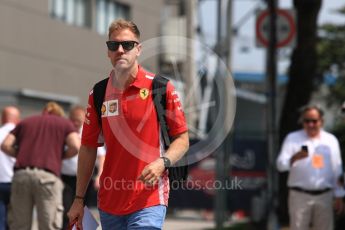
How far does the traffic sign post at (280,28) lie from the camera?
14797mm

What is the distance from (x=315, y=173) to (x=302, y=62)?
5.64 m

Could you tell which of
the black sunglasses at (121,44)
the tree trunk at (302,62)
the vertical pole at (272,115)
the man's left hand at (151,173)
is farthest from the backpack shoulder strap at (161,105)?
the tree trunk at (302,62)

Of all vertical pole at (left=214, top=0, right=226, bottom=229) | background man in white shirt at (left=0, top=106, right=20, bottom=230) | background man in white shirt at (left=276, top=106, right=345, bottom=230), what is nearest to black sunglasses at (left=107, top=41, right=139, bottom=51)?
background man in white shirt at (left=276, top=106, right=345, bottom=230)

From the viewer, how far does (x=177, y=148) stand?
618 centimetres

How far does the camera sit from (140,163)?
20.5 feet

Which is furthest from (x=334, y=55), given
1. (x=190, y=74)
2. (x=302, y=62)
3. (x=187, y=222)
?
(x=302, y=62)

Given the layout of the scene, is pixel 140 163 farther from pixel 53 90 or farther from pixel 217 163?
pixel 53 90

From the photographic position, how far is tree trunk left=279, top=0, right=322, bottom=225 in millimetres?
16266

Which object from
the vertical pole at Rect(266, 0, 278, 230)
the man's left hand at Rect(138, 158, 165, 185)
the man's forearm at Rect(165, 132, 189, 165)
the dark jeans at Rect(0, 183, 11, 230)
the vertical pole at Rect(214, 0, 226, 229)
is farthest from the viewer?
the vertical pole at Rect(214, 0, 226, 229)

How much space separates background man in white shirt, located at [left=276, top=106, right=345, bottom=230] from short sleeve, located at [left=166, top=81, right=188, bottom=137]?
4.73m

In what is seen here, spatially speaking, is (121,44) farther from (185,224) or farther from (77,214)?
(185,224)

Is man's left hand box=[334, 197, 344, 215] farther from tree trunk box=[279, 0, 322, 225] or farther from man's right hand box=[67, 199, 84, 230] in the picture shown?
tree trunk box=[279, 0, 322, 225]

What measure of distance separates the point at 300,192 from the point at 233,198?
44.6 ft

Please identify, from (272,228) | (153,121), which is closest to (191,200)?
(272,228)
